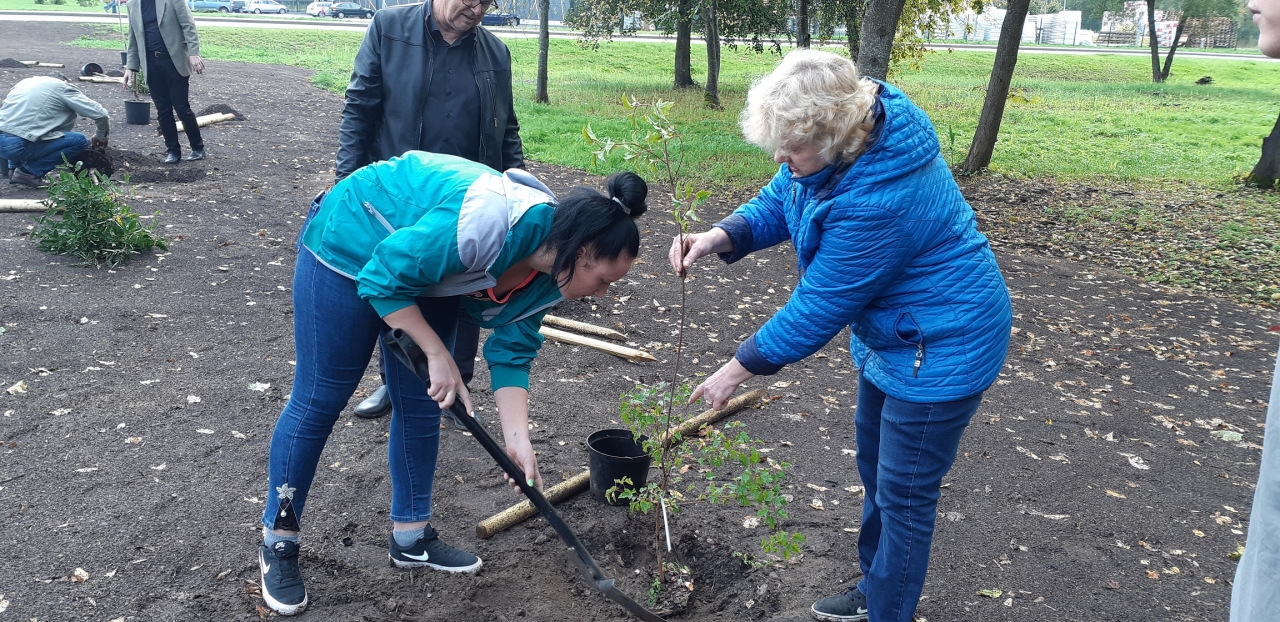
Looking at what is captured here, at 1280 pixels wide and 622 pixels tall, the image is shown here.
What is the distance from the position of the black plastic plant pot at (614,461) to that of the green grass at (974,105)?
21.0ft

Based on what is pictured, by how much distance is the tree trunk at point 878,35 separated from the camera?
8023 mm

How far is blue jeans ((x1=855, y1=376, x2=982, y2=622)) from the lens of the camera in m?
2.22

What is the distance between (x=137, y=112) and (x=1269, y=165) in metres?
13.3

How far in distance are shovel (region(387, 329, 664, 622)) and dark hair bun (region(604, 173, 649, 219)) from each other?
2.18ft

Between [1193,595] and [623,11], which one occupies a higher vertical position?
[623,11]

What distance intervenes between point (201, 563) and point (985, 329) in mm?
2534

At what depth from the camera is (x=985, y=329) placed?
7.09 feet

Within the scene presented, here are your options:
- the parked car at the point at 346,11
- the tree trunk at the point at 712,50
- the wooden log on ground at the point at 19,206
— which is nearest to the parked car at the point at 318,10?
the parked car at the point at 346,11

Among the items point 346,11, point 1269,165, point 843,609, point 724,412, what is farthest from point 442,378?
point 346,11

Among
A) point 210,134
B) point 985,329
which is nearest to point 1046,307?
point 985,329

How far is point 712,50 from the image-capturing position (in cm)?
1457

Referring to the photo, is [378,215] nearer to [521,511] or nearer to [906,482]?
[521,511]

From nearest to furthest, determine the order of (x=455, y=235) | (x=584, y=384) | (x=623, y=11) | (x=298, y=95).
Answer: (x=455, y=235) < (x=584, y=384) < (x=298, y=95) < (x=623, y=11)

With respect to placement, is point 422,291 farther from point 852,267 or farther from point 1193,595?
point 1193,595
